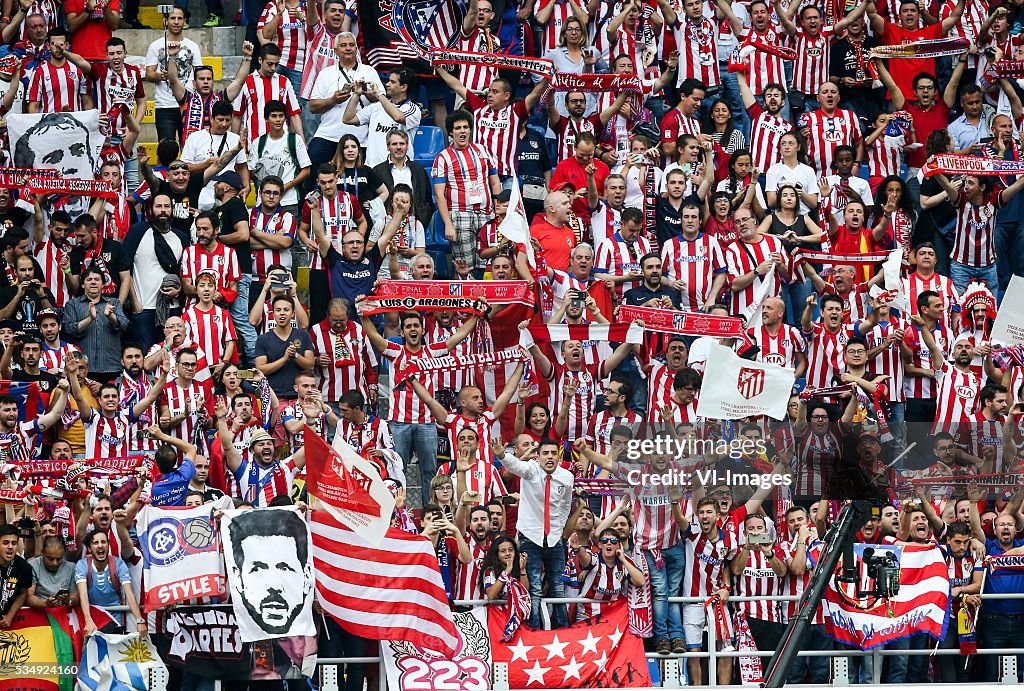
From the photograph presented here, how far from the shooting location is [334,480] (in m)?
16.8

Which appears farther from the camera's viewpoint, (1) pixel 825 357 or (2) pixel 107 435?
(1) pixel 825 357

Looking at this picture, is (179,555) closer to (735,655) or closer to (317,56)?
(735,655)

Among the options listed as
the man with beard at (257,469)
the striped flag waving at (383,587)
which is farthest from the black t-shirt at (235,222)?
the striped flag waving at (383,587)

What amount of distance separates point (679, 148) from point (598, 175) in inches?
30.5

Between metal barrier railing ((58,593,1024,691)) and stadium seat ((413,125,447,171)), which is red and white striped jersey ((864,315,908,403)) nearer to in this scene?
metal barrier railing ((58,593,1024,691))

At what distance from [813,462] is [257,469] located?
419 cm

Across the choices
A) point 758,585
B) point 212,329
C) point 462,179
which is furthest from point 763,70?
point 758,585

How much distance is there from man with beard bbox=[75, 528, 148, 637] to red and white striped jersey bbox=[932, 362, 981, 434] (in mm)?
6940

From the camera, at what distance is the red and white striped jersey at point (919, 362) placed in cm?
1994

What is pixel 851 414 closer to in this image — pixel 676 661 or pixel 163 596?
pixel 676 661

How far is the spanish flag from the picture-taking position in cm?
1644

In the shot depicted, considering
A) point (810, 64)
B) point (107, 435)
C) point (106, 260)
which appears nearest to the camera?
point (107, 435)

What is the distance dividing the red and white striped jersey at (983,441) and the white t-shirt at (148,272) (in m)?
6.78
